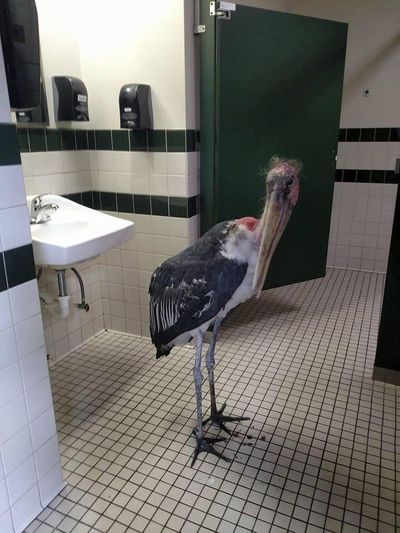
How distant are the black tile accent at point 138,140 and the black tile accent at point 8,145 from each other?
3.58ft

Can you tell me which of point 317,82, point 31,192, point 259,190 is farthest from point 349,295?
point 31,192

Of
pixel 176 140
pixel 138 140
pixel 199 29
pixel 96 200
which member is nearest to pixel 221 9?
pixel 199 29

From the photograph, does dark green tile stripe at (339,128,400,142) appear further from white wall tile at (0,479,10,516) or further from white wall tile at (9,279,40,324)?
white wall tile at (0,479,10,516)

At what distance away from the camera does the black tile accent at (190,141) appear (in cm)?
209

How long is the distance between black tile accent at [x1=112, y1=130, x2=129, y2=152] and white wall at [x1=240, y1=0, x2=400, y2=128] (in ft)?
5.71

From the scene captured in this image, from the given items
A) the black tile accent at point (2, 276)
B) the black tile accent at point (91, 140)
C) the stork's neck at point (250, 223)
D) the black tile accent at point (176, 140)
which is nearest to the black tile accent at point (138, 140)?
the black tile accent at point (176, 140)

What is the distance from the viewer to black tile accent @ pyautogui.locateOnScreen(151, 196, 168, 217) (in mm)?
2231

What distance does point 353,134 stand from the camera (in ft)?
11.1

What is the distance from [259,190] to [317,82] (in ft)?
2.39

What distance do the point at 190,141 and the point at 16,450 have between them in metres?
1.60

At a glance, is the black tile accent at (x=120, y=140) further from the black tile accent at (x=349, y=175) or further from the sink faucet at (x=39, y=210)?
the black tile accent at (x=349, y=175)

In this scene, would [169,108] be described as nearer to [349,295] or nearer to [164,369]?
[164,369]

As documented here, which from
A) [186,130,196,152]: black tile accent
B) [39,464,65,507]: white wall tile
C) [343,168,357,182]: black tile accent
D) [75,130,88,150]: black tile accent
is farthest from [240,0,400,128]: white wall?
[39,464,65,507]: white wall tile

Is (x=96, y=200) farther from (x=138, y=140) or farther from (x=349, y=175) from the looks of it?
(x=349, y=175)
